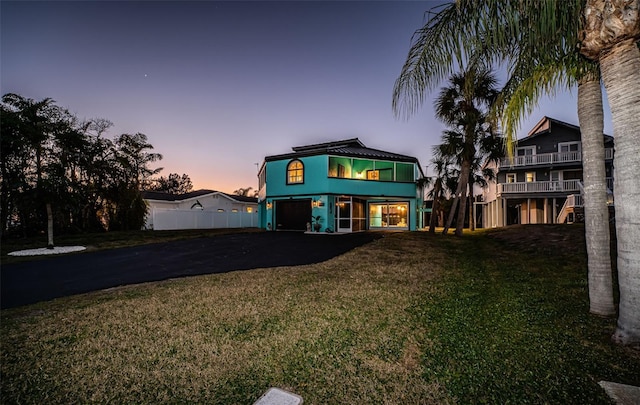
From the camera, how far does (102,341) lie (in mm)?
3248

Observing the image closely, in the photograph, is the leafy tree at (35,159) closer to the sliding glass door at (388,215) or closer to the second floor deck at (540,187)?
the sliding glass door at (388,215)

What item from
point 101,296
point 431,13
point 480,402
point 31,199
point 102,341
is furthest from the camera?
point 31,199

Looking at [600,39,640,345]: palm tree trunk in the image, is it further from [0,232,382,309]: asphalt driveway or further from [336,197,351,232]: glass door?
[336,197,351,232]: glass door

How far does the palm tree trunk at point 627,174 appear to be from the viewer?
2.73m

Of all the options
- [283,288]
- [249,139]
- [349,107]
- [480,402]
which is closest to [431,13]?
[480,402]

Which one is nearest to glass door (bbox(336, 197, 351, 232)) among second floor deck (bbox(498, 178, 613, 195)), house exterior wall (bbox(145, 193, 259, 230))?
second floor deck (bbox(498, 178, 613, 195))

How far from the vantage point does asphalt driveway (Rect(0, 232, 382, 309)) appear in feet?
19.3

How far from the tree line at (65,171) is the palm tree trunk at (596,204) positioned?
1790cm

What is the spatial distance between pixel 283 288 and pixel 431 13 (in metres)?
5.54

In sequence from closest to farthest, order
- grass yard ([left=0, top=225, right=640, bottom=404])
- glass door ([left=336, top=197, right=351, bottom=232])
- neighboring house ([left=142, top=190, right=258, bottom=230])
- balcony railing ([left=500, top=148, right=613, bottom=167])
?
grass yard ([left=0, top=225, right=640, bottom=404])
glass door ([left=336, top=197, right=351, bottom=232])
balcony railing ([left=500, top=148, right=613, bottom=167])
neighboring house ([left=142, top=190, right=258, bottom=230])

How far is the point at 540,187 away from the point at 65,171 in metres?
32.0

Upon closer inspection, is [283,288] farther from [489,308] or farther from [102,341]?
[489,308]

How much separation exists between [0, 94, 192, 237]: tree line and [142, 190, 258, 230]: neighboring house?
203 centimetres

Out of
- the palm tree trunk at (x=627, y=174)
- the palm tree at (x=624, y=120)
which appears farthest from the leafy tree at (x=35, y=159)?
the palm tree trunk at (x=627, y=174)
